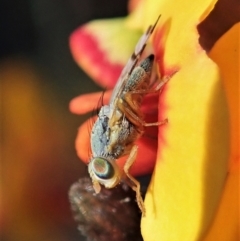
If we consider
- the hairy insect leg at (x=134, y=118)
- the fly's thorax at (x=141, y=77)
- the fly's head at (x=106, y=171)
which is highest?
the fly's thorax at (x=141, y=77)

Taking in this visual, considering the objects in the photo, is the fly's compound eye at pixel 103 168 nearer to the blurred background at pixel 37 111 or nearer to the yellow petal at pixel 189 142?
the yellow petal at pixel 189 142

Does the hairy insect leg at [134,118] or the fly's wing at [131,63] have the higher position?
the fly's wing at [131,63]

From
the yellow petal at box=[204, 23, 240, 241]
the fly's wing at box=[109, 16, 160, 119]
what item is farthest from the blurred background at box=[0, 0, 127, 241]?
the yellow petal at box=[204, 23, 240, 241]

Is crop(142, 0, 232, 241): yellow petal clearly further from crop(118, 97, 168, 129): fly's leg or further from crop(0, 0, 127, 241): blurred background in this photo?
crop(0, 0, 127, 241): blurred background

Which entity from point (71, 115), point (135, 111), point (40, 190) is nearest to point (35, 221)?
point (40, 190)

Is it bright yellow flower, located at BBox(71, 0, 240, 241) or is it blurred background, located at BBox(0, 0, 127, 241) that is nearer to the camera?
bright yellow flower, located at BBox(71, 0, 240, 241)

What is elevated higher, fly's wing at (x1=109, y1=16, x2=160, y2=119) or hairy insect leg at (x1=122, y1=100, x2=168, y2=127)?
fly's wing at (x1=109, y1=16, x2=160, y2=119)

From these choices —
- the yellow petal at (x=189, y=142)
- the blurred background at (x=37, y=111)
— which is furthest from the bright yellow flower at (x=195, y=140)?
the blurred background at (x=37, y=111)

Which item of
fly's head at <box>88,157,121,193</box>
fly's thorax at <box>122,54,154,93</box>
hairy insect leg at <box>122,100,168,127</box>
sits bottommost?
fly's head at <box>88,157,121,193</box>

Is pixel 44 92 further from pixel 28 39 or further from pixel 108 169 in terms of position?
pixel 108 169
